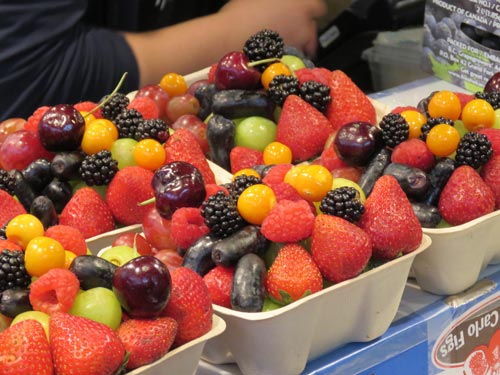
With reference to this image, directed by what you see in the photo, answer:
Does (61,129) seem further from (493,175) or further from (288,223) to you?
(493,175)

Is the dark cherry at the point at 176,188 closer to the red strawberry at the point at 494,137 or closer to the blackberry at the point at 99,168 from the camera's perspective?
the blackberry at the point at 99,168

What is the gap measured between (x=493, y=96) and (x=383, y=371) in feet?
1.73

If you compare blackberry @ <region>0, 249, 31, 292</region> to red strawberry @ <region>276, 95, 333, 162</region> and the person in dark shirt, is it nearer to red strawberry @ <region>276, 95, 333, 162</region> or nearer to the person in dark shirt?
red strawberry @ <region>276, 95, 333, 162</region>

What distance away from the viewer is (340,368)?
1.22 metres

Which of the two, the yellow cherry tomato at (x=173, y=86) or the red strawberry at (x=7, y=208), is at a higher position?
the yellow cherry tomato at (x=173, y=86)

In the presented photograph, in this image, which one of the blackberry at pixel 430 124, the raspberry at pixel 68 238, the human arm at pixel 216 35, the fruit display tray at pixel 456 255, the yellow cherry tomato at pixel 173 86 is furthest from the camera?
the human arm at pixel 216 35

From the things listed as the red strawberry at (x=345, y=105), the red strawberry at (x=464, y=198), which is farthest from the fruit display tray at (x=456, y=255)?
the red strawberry at (x=345, y=105)

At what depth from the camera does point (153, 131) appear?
142 cm

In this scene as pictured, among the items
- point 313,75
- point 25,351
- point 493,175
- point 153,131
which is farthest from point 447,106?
point 25,351

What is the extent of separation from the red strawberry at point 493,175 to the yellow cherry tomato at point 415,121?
0.41 feet

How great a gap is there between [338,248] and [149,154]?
1.30 ft

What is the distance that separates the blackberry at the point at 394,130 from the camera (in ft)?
4.43

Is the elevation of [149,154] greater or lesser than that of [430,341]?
greater

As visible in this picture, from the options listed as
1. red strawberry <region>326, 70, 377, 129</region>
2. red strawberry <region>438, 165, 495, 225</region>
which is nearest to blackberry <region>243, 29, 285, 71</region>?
red strawberry <region>326, 70, 377, 129</region>
